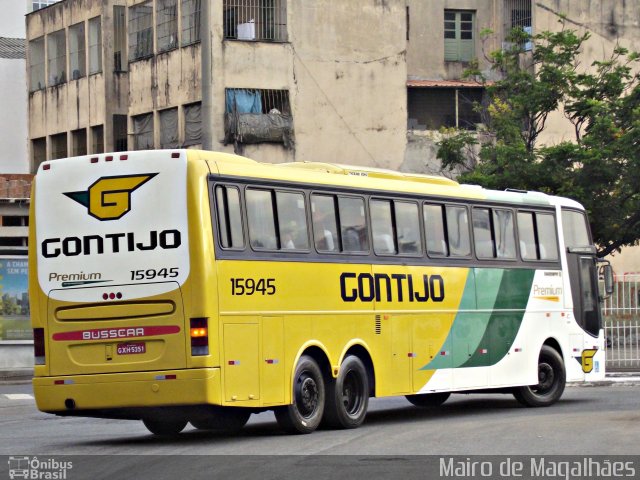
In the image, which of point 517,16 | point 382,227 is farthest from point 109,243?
point 517,16

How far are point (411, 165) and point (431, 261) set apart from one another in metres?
27.9

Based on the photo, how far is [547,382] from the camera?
73.4 feet

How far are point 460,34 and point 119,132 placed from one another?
488 inches

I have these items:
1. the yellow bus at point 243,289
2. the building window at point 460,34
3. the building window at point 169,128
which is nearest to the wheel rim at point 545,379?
the yellow bus at point 243,289

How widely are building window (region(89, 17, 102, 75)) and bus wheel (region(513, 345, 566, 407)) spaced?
30809mm

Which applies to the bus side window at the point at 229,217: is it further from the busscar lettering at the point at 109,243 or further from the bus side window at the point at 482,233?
the bus side window at the point at 482,233

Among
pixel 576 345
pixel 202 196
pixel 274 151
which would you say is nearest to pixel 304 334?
pixel 202 196

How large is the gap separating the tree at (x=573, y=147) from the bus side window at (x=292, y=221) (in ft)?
65.1

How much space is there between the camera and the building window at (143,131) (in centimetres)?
4703

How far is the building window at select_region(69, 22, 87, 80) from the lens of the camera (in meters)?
51.6

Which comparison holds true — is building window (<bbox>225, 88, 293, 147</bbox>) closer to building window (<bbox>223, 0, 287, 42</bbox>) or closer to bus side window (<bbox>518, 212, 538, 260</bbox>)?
building window (<bbox>223, 0, 287, 42</bbox>)

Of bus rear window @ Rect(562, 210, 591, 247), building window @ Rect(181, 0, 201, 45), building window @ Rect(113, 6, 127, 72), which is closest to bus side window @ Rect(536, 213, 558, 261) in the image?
bus rear window @ Rect(562, 210, 591, 247)

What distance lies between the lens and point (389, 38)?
4703 centimetres

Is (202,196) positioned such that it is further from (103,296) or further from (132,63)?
(132,63)
